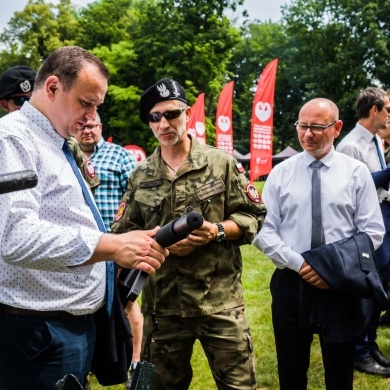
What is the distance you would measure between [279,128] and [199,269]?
48047 mm

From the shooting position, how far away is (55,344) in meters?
1.93

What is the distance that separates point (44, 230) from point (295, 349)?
2068mm

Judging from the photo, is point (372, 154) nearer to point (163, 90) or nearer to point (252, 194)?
point (252, 194)

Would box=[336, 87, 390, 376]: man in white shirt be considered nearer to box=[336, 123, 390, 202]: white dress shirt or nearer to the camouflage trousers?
box=[336, 123, 390, 202]: white dress shirt

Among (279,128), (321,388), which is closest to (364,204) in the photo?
(321,388)

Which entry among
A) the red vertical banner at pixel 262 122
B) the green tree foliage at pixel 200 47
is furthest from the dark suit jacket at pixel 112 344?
the green tree foliage at pixel 200 47

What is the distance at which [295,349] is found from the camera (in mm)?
3221

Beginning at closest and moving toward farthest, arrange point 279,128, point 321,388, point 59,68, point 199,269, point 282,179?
point 59,68
point 199,269
point 282,179
point 321,388
point 279,128

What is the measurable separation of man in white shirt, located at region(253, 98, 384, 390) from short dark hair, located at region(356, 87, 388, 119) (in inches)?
46.1

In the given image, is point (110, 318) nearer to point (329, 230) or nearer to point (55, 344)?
point (55, 344)

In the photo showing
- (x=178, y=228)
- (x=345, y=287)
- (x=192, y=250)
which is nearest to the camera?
(x=178, y=228)

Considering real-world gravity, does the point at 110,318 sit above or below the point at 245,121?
below

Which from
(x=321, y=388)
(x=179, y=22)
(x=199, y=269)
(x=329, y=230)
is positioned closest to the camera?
(x=199, y=269)

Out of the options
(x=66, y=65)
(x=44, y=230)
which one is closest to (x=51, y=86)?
(x=66, y=65)
